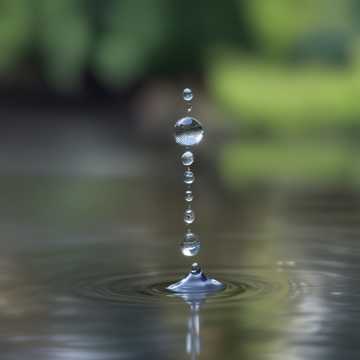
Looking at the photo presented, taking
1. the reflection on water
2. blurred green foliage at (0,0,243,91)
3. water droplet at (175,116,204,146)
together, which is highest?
blurred green foliage at (0,0,243,91)

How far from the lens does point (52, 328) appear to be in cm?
306

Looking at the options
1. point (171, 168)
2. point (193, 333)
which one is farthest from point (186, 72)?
point (193, 333)

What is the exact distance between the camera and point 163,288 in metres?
3.60

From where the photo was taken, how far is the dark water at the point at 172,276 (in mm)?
2820

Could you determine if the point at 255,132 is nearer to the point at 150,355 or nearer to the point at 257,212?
the point at 257,212

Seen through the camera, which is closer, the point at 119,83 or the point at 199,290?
the point at 199,290

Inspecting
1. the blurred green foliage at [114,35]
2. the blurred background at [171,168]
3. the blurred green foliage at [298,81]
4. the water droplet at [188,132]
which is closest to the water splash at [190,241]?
the water droplet at [188,132]

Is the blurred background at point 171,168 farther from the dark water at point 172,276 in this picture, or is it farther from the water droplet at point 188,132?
the water droplet at point 188,132

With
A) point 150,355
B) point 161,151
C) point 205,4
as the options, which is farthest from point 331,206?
point 205,4

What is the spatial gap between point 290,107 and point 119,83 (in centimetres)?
266

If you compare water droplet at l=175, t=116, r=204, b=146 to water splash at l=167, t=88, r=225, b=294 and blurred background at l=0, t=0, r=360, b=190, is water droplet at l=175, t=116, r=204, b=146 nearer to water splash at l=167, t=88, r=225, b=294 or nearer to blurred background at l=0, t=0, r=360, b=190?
water splash at l=167, t=88, r=225, b=294

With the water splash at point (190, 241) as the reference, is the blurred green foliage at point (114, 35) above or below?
above

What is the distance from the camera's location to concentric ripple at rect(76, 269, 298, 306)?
3400mm

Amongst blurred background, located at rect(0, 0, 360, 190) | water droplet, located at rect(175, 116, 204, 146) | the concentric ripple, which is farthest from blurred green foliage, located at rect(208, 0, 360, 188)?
water droplet, located at rect(175, 116, 204, 146)
